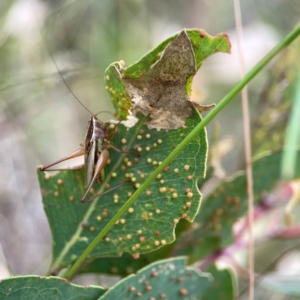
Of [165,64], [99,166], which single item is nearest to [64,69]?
[99,166]

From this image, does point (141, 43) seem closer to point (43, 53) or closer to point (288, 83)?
point (43, 53)

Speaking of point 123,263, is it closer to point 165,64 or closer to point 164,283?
point 164,283

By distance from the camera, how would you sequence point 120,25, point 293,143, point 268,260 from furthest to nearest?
point 120,25
point 268,260
point 293,143

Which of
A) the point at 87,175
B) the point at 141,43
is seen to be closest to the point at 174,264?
the point at 87,175

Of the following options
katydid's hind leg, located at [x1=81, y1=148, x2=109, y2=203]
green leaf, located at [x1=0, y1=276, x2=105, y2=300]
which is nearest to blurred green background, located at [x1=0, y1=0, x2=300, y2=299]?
katydid's hind leg, located at [x1=81, y1=148, x2=109, y2=203]

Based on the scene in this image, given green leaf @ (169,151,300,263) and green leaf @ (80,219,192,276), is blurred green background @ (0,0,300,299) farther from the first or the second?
green leaf @ (80,219,192,276)

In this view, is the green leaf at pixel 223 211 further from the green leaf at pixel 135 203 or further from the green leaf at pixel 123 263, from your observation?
the green leaf at pixel 135 203
